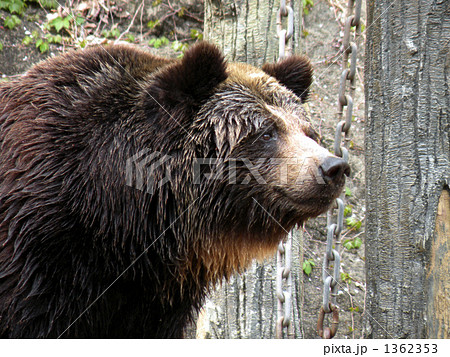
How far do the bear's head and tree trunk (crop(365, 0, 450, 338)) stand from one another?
15.1 inches

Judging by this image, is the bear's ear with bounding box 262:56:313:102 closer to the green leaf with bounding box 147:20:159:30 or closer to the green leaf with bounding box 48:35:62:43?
the green leaf with bounding box 48:35:62:43

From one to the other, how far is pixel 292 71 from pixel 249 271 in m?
1.76

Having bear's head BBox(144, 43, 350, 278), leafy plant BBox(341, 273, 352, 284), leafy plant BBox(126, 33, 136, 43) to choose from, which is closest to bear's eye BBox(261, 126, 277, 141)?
bear's head BBox(144, 43, 350, 278)

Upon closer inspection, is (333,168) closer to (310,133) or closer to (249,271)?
(310,133)

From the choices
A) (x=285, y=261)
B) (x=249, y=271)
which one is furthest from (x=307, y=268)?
(x=285, y=261)

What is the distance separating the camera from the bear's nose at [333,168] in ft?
10.5

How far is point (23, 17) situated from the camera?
767 centimetres

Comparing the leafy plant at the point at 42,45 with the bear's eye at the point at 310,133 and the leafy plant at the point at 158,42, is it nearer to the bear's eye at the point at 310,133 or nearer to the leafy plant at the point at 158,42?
the leafy plant at the point at 158,42

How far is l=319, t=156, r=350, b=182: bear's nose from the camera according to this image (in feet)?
10.5

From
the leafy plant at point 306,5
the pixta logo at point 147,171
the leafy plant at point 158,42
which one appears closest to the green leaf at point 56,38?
the leafy plant at point 158,42

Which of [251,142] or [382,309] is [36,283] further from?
[382,309]

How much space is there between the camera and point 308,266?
6.73 metres

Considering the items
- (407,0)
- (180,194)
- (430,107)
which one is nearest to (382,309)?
(430,107)

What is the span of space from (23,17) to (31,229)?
536cm
